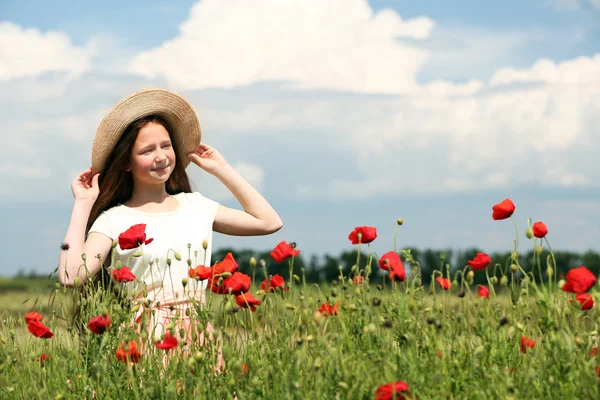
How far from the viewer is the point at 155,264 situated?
4.26m

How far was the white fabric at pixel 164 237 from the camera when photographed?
4.28 meters

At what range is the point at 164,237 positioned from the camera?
4.36m

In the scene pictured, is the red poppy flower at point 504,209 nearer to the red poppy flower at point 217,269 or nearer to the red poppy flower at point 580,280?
the red poppy flower at point 580,280

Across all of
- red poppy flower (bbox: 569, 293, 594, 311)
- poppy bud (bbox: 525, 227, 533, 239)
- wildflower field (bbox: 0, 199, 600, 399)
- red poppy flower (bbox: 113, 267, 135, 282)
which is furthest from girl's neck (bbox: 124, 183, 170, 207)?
red poppy flower (bbox: 569, 293, 594, 311)

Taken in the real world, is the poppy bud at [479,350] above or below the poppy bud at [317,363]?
above

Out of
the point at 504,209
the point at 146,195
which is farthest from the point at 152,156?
the point at 504,209

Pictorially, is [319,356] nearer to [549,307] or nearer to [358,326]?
[358,326]

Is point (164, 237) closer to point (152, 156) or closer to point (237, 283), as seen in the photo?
point (152, 156)

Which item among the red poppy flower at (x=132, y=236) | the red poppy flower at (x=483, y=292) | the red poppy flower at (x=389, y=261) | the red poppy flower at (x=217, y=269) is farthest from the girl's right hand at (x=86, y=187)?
the red poppy flower at (x=483, y=292)

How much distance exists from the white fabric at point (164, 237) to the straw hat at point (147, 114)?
40cm

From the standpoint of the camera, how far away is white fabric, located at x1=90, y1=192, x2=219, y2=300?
14.0 ft

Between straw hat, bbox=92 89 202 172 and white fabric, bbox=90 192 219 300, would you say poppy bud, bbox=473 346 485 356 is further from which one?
straw hat, bbox=92 89 202 172

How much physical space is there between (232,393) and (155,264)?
51.9 inches

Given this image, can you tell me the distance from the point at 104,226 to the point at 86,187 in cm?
37
